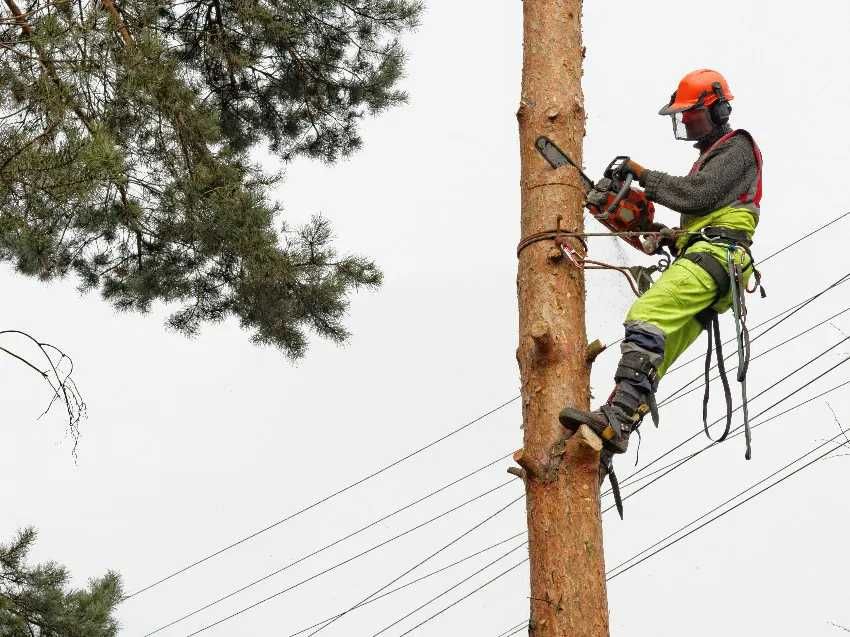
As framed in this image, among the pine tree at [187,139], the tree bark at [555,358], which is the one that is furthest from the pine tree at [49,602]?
the tree bark at [555,358]

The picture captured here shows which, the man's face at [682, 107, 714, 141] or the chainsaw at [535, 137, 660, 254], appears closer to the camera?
the chainsaw at [535, 137, 660, 254]

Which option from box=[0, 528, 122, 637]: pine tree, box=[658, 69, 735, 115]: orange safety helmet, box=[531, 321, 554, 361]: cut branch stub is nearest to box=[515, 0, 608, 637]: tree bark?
box=[531, 321, 554, 361]: cut branch stub

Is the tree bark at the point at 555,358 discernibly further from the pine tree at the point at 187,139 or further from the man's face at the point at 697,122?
the pine tree at the point at 187,139

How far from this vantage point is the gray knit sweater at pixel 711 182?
394 cm

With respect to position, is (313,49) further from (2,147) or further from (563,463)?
(563,463)

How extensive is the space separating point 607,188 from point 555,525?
1.28 metres

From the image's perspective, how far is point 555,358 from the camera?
356 cm

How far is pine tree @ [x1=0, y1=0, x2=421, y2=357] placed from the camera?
563 cm

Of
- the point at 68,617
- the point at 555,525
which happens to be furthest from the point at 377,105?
the point at 555,525

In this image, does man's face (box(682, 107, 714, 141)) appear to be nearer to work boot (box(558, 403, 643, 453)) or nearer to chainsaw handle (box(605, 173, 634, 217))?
chainsaw handle (box(605, 173, 634, 217))

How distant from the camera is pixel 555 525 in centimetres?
333

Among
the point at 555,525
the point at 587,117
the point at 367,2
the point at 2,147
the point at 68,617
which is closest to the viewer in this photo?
the point at 555,525

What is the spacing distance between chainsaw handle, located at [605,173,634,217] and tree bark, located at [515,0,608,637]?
0.14 m

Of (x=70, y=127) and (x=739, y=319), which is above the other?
(x=70, y=127)
